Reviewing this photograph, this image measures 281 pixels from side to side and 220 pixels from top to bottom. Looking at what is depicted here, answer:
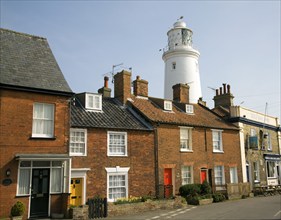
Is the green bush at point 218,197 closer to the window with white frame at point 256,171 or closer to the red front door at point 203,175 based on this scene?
the red front door at point 203,175

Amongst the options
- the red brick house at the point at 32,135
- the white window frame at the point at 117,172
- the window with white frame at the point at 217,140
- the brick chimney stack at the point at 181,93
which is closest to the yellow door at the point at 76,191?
the red brick house at the point at 32,135

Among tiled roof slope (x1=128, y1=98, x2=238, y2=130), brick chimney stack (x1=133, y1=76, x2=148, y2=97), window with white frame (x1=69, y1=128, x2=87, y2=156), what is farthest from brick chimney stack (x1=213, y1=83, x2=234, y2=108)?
window with white frame (x1=69, y1=128, x2=87, y2=156)

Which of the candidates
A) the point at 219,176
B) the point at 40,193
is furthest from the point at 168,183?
the point at 40,193

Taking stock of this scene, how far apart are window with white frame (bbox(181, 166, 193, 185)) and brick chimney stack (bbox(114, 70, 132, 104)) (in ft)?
23.9

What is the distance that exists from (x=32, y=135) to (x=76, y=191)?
4555 millimetres

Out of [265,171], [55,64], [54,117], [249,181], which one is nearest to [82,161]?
[54,117]

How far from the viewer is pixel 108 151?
20109 millimetres

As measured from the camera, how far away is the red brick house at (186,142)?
76.0 ft

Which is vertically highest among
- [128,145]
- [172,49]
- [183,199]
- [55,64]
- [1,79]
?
[172,49]

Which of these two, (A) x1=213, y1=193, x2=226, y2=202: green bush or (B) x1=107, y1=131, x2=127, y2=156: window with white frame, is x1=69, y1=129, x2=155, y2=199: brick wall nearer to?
(B) x1=107, y1=131, x2=127, y2=156: window with white frame

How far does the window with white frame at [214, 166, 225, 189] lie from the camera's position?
2699 cm

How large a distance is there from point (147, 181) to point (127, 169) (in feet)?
6.43

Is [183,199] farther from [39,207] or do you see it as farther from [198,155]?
[39,207]

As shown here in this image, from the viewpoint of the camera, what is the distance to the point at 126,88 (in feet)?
82.6
